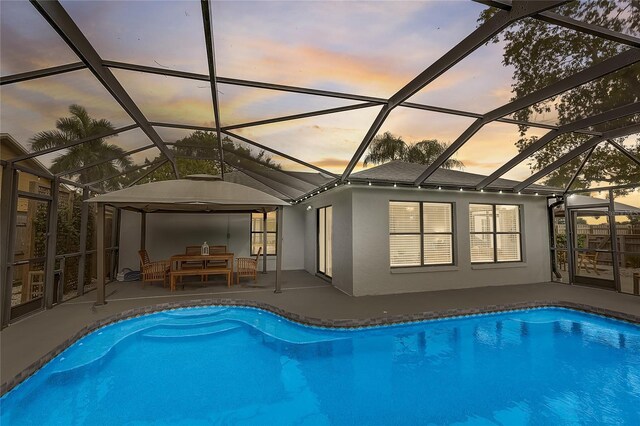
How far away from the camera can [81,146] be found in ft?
18.4

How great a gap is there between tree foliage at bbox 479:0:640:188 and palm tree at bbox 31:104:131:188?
594 cm

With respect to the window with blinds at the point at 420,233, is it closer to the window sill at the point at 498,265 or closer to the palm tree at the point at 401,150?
the window sill at the point at 498,265

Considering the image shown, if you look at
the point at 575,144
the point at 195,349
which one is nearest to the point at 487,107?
the point at 575,144

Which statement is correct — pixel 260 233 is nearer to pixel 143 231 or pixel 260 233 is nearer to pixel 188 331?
pixel 143 231

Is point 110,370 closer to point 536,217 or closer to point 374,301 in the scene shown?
point 374,301

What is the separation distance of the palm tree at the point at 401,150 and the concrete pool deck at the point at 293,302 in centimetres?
326

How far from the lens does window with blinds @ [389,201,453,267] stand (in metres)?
7.88

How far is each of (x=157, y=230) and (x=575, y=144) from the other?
40.9ft

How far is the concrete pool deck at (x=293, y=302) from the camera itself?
4.35 meters

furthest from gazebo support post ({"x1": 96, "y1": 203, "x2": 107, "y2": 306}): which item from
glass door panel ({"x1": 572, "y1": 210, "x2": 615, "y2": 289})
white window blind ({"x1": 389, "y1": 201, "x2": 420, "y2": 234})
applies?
glass door panel ({"x1": 572, "y1": 210, "x2": 615, "y2": 289})

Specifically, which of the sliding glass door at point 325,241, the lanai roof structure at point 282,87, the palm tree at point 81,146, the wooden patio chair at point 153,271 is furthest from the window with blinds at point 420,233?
the palm tree at point 81,146

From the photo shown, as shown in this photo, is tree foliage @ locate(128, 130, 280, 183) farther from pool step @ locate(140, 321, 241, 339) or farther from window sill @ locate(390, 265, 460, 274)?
window sill @ locate(390, 265, 460, 274)

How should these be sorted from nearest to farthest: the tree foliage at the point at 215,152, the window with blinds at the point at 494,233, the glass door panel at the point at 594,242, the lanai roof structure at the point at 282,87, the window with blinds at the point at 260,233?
the lanai roof structure at the point at 282,87, the tree foliage at the point at 215,152, the glass door panel at the point at 594,242, the window with blinds at the point at 494,233, the window with blinds at the point at 260,233

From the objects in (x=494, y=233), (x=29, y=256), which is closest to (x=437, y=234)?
(x=494, y=233)
